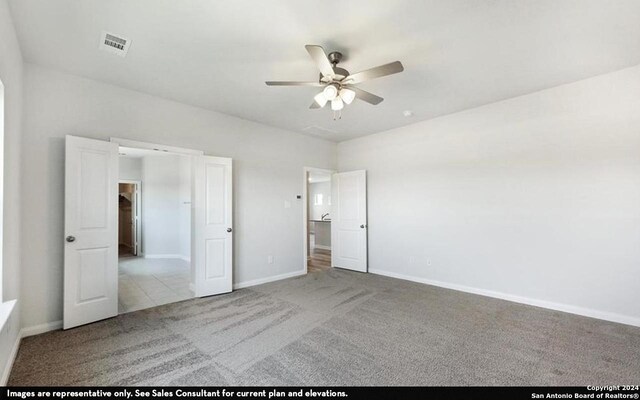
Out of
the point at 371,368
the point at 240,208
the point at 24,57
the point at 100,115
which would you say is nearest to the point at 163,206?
the point at 240,208

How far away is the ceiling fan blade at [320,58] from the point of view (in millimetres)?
2136

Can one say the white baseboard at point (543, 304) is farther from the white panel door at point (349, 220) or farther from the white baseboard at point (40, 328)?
the white baseboard at point (40, 328)

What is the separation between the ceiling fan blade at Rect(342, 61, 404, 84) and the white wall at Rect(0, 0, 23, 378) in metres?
2.63

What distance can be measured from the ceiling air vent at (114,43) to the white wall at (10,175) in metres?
0.58

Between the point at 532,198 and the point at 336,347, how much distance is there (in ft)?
10.5

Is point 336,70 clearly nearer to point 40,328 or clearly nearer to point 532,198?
point 532,198

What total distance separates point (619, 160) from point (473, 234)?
179 cm

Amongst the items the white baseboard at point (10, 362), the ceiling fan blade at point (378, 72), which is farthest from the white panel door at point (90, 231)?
the ceiling fan blade at point (378, 72)

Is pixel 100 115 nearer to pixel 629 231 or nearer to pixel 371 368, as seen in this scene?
pixel 371 368

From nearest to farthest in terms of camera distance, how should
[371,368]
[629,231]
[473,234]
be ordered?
1. [371,368]
2. [629,231]
3. [473,234]

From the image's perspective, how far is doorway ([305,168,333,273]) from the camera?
5953mm

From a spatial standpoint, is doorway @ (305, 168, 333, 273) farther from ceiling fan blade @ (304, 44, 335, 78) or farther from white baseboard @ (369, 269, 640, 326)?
ceiling fan blade @ (304, 44, 335, 78)

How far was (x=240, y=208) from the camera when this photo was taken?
15.1 feet

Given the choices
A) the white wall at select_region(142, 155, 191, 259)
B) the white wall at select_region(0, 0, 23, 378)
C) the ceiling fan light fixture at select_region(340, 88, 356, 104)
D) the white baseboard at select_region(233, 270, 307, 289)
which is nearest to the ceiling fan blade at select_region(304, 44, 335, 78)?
the ceiling fan light fixture at select_region(340, 88, 356, 104)
